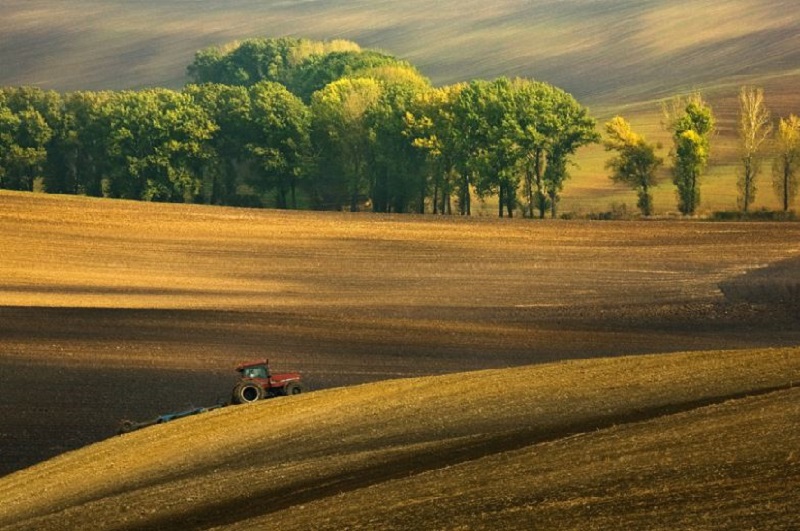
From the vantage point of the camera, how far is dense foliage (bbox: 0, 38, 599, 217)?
104 metres

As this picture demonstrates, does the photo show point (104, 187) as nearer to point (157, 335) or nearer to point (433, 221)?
point (433, 221)

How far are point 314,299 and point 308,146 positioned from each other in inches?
2234

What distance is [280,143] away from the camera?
111562 millimetres

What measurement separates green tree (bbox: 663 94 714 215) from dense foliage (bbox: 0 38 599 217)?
244 inches

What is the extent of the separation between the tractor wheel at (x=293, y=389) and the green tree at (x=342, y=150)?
250 ft

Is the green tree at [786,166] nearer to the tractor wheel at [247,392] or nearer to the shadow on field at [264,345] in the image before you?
the shadow on field at [264,345]

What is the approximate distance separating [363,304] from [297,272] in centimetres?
1062

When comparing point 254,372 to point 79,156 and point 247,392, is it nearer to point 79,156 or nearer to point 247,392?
point 247,392

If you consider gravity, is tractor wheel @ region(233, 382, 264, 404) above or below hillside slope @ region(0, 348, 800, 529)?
below

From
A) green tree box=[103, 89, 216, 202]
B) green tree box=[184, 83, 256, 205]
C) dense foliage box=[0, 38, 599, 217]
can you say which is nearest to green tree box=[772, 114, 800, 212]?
dense foliage box=[0, 38, 599, 217]

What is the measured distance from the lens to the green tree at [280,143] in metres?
110

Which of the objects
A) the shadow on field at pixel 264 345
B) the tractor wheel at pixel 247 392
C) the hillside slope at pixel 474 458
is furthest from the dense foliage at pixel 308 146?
the hillside slope at pixel 474 458

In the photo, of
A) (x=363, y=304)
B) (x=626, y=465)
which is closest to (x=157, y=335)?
(x=363, y=304)

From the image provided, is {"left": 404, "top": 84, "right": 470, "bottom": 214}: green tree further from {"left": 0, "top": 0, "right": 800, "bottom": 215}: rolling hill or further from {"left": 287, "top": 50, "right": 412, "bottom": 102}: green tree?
{"left": 287, "top": 50, "right": 412, "bottom": 102}: green tree
